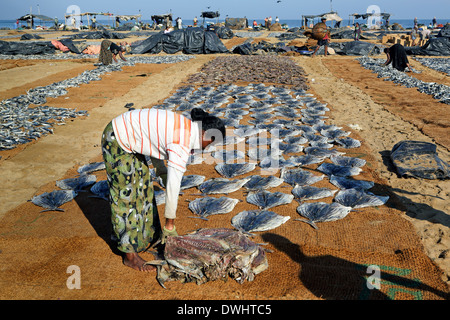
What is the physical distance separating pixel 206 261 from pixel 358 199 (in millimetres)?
2269

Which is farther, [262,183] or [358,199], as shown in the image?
[262,183]

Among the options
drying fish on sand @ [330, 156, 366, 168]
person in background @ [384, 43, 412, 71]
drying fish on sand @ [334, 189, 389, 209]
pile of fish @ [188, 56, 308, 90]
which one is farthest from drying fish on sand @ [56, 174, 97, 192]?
person in background @ [384, 43, 412, 71]

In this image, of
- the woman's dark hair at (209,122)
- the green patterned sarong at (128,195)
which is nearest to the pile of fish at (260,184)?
the green patterned sarong at (128,195)

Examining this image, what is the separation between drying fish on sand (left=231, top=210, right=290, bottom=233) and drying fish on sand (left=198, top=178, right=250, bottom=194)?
0.65m

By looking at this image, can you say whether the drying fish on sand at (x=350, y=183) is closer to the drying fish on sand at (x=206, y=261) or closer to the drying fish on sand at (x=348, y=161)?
the drying fish on sand at (x=348, y=161)

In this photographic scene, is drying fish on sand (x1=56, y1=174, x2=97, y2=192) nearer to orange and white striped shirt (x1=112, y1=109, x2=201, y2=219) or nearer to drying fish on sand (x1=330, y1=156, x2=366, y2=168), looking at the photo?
orange and white striped shirt (x1=112, y1=109, x2=201, y2=219)

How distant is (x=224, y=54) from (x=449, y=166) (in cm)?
1693

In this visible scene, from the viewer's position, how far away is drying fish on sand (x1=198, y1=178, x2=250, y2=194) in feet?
14.1

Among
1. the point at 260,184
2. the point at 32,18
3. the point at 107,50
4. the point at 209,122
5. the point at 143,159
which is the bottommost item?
the point at 260,184

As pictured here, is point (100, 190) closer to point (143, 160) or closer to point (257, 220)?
point (143, 160)

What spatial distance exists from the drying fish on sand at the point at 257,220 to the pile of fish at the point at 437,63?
14179 millimetres

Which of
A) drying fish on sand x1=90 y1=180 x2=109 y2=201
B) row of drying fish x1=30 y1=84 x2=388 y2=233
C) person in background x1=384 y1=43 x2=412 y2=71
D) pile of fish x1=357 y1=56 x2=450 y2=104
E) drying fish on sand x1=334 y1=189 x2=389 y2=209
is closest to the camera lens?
row of drying fish x1=30 y1=84 x2=388 y2=233

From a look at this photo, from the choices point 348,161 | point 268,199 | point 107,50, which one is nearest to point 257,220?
point 268,199

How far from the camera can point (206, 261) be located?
270 centimetres
